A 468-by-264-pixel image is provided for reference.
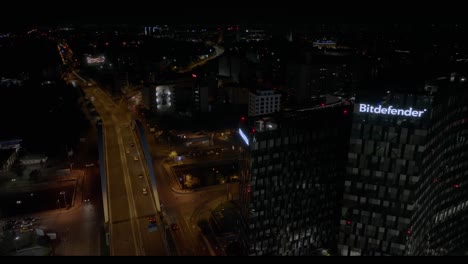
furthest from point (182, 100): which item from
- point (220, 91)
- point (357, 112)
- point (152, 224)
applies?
point (357, 112)

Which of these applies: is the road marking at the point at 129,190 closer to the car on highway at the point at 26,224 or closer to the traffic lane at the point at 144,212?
the traffic lane at the point at 144,212

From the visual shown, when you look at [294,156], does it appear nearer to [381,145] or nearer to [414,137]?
[381,145]

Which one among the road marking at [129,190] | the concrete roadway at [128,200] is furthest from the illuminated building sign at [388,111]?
the road marking at [129,190]

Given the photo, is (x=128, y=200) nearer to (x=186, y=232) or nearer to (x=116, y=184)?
(x=116, y=184)

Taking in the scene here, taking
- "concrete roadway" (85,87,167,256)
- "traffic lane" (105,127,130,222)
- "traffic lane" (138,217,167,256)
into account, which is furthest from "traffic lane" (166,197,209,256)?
"traffic lane" (105,127,130,222)

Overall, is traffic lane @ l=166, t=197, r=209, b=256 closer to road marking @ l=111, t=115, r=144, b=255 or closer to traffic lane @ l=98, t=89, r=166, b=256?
traffic lane @ l=98, t=89, r=166, b=256

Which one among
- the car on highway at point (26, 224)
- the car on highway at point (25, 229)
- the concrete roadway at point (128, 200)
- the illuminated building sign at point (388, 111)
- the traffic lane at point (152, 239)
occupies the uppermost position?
the illuminated building sign at point (388, 111)
